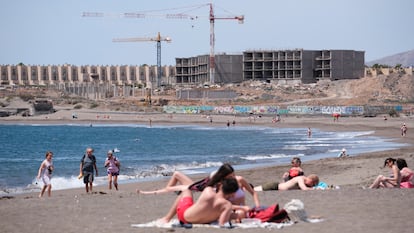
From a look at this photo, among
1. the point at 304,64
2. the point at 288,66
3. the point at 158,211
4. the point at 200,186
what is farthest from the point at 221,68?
the point at 200,186

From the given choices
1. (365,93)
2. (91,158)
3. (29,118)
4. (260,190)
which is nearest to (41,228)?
(260,190)

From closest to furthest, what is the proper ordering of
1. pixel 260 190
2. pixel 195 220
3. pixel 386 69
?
1. pixel 195 220
2. pixel 260 190
3. pixel 386 69

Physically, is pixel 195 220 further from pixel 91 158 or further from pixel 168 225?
pixel 91 158

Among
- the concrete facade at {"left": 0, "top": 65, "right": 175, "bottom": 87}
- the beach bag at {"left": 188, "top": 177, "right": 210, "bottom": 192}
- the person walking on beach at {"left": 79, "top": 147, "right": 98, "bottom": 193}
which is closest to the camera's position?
the beach bag at {"left": 188, "top": 177, "right": 210, "bottom": 192}

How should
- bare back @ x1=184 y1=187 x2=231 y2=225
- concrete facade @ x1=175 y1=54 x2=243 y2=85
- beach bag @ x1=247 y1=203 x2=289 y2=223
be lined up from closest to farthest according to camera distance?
bare back @ x1=184 y1=187 x2=231 y2=225
beach bag @ x1=247 y1=203 x2=289 y2=223
concrete facade @ x1=175 y1=54 x2=243 y2=85

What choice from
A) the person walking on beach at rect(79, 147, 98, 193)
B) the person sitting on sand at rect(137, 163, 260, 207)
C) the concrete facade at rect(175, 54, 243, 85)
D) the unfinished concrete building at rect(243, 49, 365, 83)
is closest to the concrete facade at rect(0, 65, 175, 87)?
the concrete facade at rect(175, 54, 243, 85)

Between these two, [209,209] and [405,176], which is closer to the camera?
[209,209]

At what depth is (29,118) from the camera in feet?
339

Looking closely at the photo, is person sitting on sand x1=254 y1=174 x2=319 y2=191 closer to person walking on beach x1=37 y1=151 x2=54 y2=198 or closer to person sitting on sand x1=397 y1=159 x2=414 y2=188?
person sitting on sand x1=397 y1=159 x2=414 y2=188

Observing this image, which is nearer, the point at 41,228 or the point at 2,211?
the point at 41,228

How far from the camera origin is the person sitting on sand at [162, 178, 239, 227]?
424 inches

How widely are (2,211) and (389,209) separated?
682cm

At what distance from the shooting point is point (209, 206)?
10.9 m

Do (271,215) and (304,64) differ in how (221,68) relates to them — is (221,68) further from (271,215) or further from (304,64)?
(271,215)
